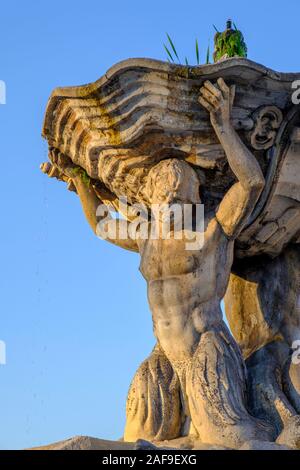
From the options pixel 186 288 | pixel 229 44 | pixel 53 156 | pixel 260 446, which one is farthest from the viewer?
pixel 229 44

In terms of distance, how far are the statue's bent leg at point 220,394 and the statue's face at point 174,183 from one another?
116 centimetres

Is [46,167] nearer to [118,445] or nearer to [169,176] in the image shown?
[169,176]

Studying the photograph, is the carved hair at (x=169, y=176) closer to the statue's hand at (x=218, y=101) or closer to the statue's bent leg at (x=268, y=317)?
the statue's hand at (x=218, y=101)

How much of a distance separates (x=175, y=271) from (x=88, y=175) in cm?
148

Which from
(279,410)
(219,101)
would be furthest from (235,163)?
(279,410)

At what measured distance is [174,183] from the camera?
10.3 m

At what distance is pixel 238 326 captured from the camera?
11320 millimetres

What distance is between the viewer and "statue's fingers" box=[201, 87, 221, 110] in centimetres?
991

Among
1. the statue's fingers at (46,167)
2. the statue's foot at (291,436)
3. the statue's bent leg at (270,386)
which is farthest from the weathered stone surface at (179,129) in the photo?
the statue's foot at (291,436)

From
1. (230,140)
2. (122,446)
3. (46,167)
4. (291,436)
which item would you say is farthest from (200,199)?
(122,446)

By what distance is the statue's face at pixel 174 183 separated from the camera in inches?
405

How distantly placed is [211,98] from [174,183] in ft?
2.76

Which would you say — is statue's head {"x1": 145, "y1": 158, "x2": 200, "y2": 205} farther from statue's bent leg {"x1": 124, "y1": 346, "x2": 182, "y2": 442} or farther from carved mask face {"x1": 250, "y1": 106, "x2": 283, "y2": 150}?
statue's bent leg {"x1": 124, "y1": 346, "x2": 182, "y2": 442}

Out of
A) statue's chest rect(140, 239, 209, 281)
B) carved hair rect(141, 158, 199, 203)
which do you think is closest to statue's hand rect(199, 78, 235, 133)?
carved hair rect(141, 158, 199, 203)
